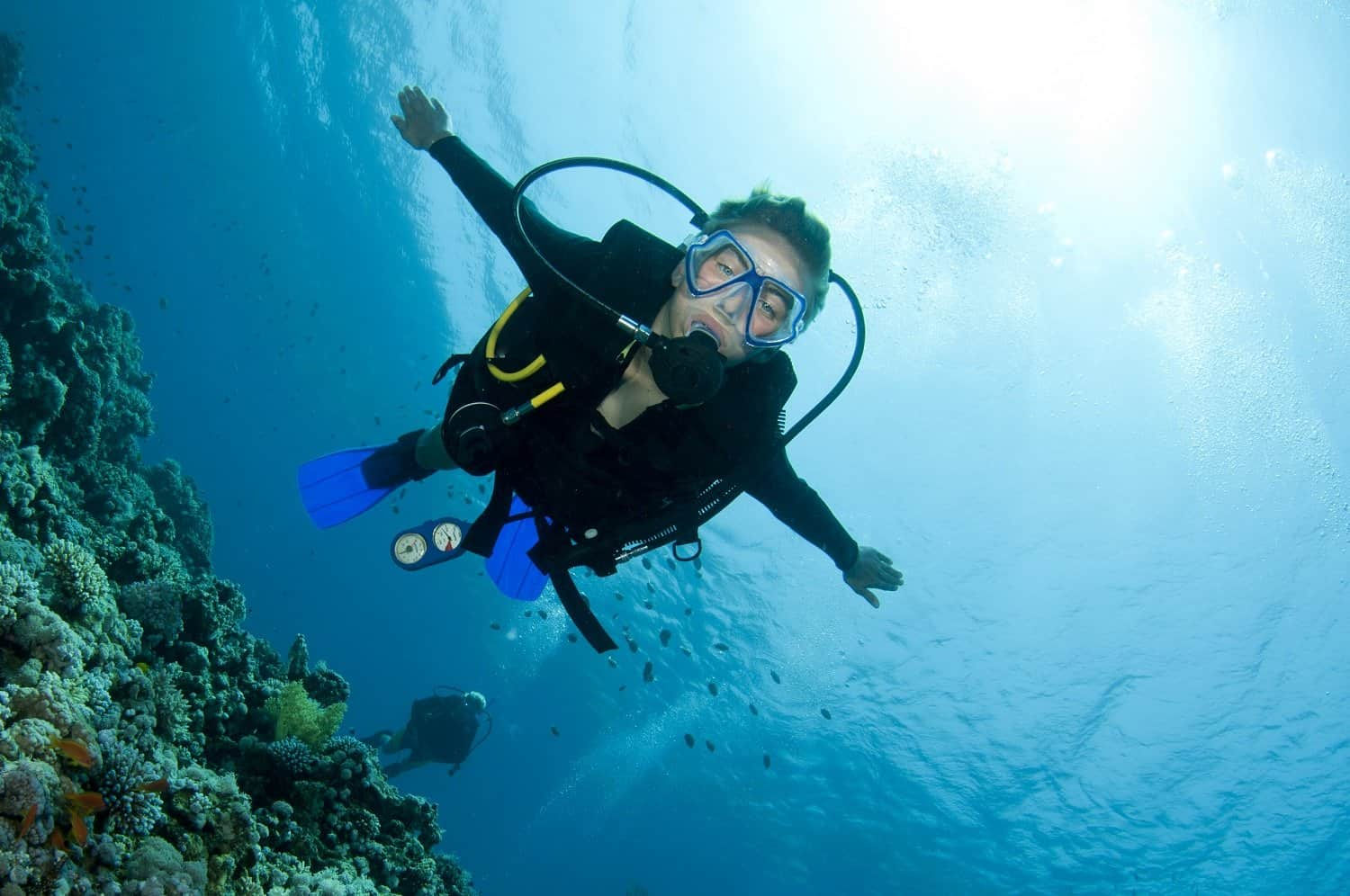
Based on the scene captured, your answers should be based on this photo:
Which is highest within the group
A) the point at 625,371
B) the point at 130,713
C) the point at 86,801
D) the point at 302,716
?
the point at 625,371

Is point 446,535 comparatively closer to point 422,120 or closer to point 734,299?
point 734,299

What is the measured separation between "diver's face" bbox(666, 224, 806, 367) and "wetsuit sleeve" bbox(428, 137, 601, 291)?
599 mm

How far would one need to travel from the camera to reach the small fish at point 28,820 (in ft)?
9.07

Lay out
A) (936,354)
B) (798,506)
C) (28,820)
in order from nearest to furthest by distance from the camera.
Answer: (28,820) → (798,506) → (936,354)

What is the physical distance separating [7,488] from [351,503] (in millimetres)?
4111

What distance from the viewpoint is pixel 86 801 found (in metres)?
3.19

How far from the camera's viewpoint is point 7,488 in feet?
20.4

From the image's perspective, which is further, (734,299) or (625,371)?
(625,371)

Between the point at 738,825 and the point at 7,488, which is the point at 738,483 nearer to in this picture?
the point at 7,488

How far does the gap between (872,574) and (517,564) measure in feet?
9.01

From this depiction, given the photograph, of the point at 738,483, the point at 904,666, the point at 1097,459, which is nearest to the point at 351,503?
the point at 738,483

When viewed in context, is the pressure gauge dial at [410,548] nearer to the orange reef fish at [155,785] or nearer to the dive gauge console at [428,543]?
the dive gauge console at [428,543]

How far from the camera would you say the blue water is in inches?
610

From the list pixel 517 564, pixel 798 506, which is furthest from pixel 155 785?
pixel 798 506
